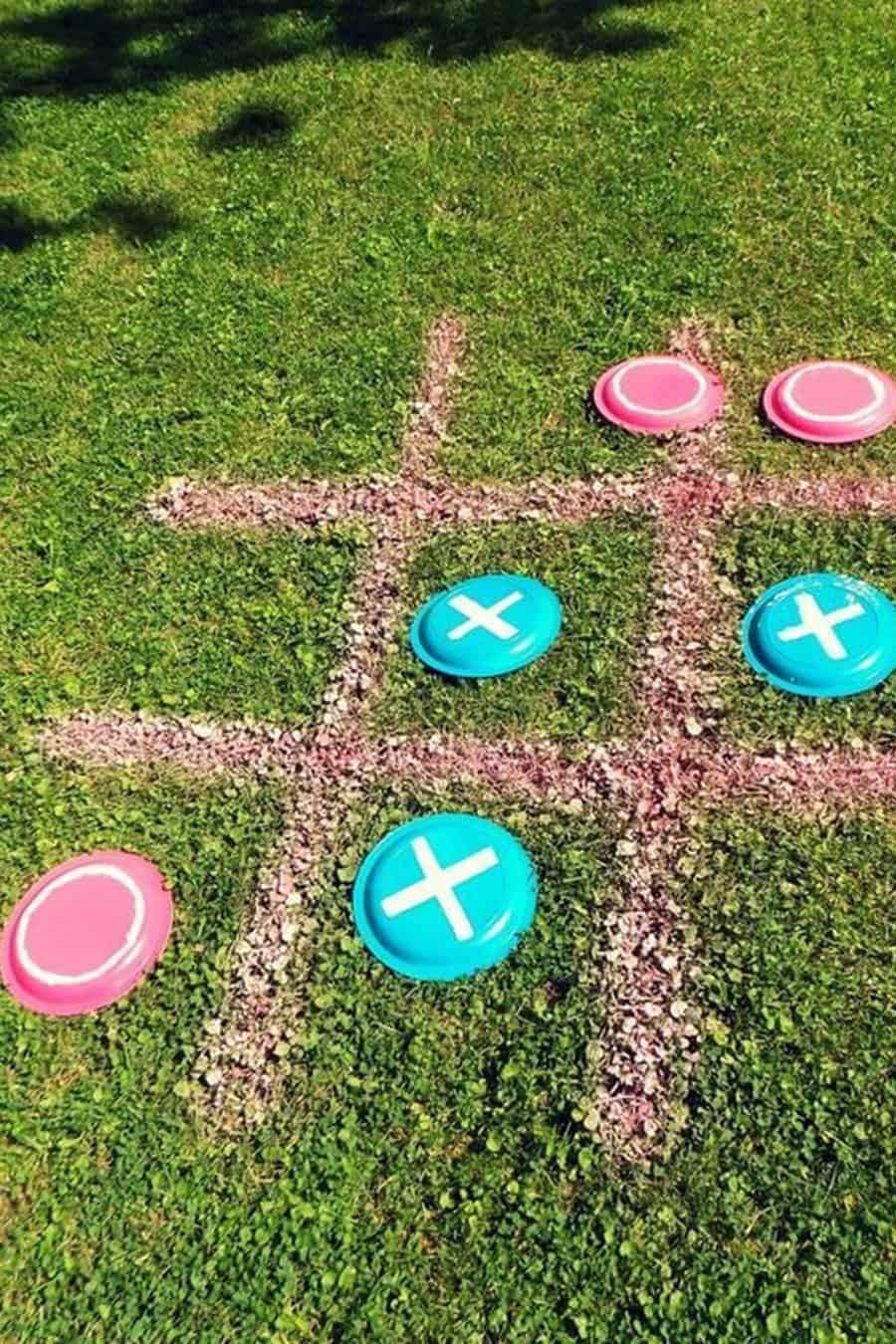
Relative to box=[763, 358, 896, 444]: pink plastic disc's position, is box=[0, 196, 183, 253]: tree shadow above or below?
above

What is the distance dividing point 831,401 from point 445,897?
2.54 metres

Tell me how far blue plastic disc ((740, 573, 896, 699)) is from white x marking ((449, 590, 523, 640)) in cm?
78

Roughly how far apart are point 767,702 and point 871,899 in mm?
729

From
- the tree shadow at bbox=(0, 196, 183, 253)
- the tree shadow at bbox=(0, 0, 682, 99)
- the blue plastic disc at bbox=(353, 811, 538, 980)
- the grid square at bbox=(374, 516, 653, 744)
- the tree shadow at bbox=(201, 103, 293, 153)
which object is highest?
the tree shadow at bbox=(0, 0, 682, 99)

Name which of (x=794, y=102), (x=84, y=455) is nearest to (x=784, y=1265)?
(x=84, y=455)

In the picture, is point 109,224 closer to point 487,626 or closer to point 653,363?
point 653,363

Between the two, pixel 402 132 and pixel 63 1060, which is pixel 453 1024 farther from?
pixel 402 132

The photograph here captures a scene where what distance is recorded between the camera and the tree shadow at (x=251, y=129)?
22.1 feet

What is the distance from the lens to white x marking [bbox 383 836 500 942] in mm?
3557

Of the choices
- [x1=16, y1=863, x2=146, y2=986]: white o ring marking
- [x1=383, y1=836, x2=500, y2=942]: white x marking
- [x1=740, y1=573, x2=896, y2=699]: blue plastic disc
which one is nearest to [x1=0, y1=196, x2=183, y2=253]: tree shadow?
[x1=16, y1=863, x2=146, y2=986]: white o ring marking

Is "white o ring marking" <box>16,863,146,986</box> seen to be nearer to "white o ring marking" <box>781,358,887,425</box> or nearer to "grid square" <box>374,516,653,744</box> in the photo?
"grid square" <box>374,516,653,744</box>

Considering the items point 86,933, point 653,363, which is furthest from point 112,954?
point 653,363

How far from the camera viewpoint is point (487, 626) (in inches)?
168

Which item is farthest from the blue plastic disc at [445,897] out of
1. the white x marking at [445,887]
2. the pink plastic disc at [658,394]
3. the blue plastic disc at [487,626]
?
the pink plastic disc at [658,394]
